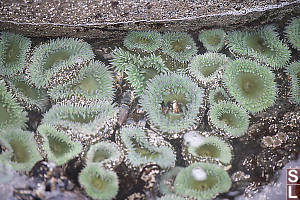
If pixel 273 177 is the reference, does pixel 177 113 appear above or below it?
above

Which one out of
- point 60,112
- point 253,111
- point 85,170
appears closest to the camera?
point 85,170

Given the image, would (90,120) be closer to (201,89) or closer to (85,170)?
(85,170)

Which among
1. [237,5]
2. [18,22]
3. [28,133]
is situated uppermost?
A: [237,5]

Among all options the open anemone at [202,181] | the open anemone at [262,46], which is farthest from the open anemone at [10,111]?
the open anemone at [262,46]

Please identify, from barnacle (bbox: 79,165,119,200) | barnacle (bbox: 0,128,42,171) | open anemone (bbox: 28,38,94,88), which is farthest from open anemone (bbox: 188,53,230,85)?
barnacle (bbox: 0,128,42,171)

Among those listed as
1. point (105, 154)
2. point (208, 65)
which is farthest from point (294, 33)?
point (105, 154)

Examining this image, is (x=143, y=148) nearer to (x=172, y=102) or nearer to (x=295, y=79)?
(x=172, y=102)

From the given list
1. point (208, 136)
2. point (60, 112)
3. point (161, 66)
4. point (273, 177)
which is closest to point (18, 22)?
point (60, 112)
